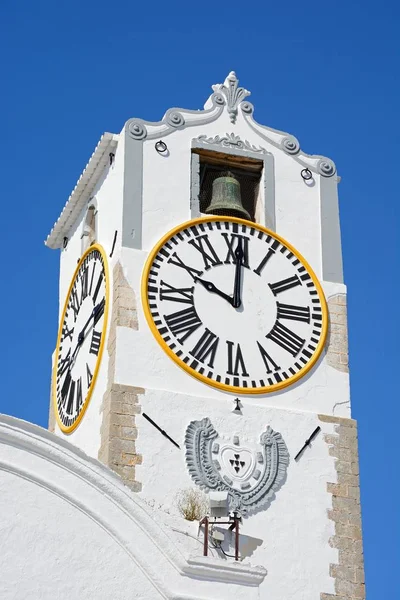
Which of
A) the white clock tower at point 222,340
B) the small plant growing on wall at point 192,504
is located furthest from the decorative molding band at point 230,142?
the small plant growing on wall at point 192,504

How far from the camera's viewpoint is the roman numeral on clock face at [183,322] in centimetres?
2278

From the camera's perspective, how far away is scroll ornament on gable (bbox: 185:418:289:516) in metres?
21.8

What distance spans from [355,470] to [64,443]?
6.44 m

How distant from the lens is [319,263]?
79.6 ft

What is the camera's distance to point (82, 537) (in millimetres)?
17016

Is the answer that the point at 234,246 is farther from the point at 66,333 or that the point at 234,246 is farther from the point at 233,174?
the point at 66,333

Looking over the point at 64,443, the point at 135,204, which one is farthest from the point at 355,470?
the point at 64,443

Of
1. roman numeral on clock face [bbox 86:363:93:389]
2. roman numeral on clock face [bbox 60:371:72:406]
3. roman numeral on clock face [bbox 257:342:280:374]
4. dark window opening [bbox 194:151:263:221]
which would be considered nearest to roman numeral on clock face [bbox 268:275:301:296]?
roman numeral on clock face [bbox 257:342:280:374]

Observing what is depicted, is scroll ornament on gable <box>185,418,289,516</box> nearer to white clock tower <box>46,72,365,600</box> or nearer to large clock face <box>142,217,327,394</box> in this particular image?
white clock tower <box>46,72,365,600</box>

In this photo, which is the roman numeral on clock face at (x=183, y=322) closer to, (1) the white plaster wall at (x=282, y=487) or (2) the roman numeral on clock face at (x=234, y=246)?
(1) the white plaster wall at (x=282, y=487)

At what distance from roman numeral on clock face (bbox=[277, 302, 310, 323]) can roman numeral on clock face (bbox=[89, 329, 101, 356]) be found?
99.5 inches

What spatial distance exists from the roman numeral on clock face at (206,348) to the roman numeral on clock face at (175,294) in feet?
1.72

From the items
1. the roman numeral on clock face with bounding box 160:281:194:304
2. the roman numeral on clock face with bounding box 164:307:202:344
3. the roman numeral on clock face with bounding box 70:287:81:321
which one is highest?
the roman numeral on clock face with bounding box 70:287:81:321

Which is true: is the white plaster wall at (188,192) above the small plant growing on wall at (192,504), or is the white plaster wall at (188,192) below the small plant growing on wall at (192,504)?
above
